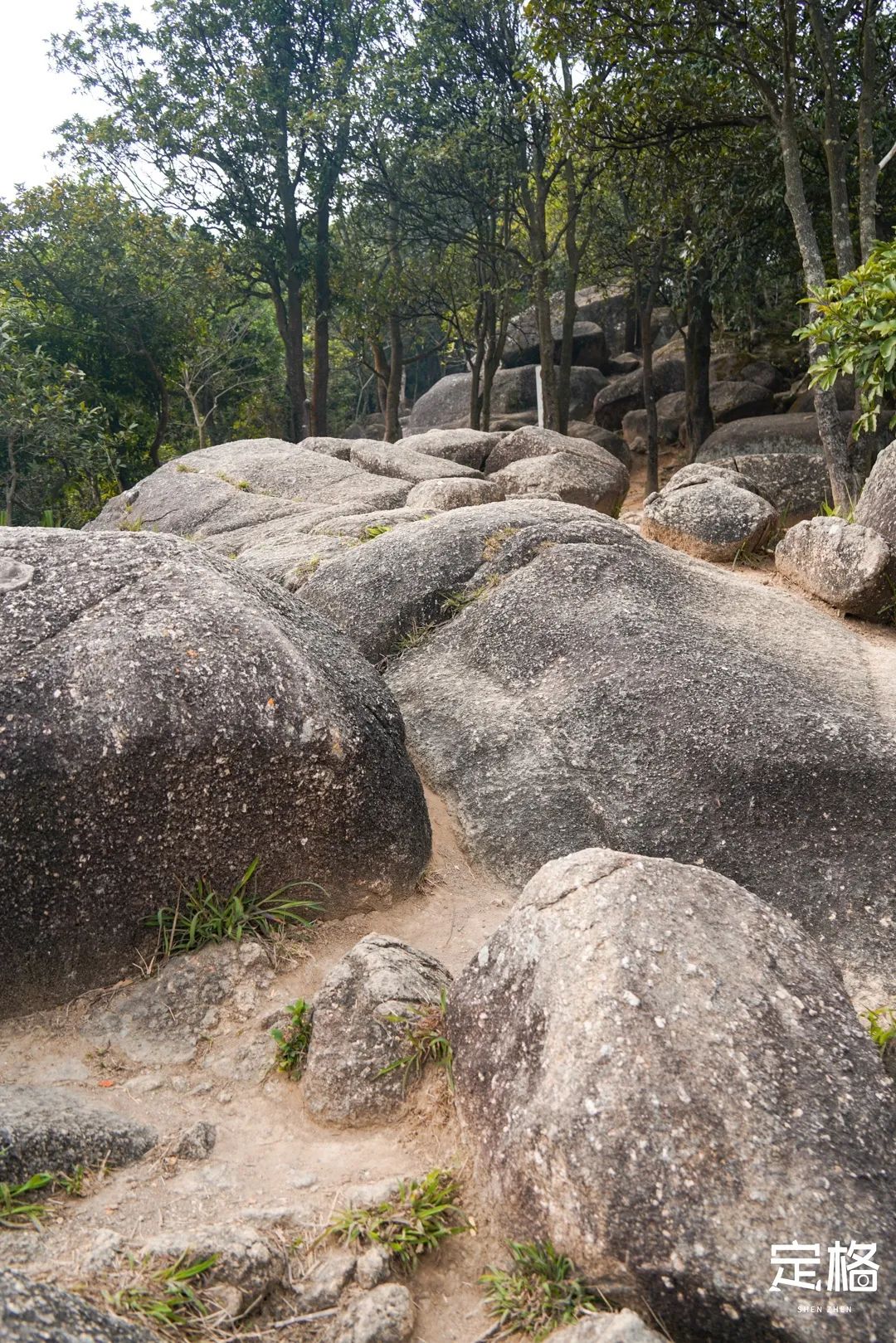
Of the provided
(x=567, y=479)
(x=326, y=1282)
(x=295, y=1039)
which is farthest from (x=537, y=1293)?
(x=567, y=479)

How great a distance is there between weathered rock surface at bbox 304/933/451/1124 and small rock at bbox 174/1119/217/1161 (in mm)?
342

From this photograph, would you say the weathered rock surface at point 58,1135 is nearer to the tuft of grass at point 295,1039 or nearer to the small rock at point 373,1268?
the tuft of grass at point 295,1039

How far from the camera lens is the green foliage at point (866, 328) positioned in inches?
236

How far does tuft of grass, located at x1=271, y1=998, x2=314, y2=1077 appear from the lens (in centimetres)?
356

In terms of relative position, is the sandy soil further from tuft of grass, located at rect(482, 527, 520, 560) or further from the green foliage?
the green foliage

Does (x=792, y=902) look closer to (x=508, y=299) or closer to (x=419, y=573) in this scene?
(x=419, y=573)

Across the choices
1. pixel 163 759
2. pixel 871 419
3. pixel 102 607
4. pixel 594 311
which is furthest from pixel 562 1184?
pixel 594 311

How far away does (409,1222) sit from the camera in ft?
9.21

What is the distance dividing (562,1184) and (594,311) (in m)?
29.6

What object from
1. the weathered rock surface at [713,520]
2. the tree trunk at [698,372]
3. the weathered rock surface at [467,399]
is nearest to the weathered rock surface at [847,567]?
the weathered rock surface at [713,520]

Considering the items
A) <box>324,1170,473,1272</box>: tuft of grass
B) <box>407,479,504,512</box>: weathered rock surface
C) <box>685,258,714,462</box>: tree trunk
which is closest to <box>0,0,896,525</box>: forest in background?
<box>685,258,714,462</box>: tree trunk

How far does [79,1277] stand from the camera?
250 centimetres

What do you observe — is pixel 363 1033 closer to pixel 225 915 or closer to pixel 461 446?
pixel 225 915

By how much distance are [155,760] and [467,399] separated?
2515 cm
